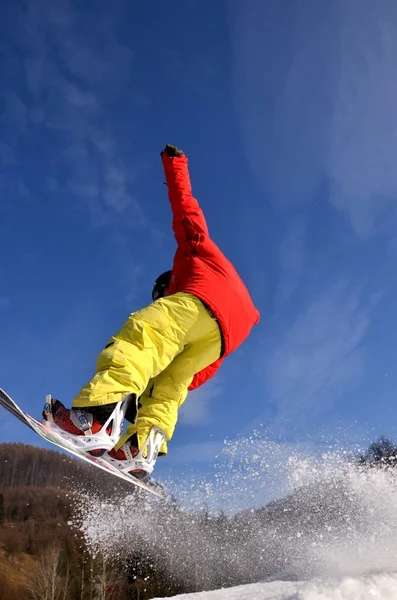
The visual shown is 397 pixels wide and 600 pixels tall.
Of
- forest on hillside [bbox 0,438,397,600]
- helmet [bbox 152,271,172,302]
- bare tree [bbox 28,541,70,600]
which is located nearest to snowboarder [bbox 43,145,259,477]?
helmet [bbox 152,271,172,302]

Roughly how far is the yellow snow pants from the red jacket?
143 millimetres

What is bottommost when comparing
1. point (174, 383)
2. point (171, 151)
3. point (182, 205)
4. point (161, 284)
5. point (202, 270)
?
point (174, 383)

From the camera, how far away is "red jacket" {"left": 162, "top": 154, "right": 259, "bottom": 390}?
4133mm

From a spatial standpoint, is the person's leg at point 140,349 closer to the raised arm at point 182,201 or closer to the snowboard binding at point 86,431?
the snowboard binding at point 86,431

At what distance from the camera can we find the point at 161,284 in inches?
190

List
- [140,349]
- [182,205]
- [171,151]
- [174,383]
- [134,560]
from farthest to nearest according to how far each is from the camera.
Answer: [134,560], [171,151], [182,205], [174,383], [140,349]

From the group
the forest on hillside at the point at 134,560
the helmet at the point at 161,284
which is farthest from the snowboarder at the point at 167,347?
the forest on hillside at the point at 134,560

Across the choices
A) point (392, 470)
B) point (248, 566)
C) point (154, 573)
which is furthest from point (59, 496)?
point (392, 470)

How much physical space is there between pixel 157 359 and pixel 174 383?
0.83 metres

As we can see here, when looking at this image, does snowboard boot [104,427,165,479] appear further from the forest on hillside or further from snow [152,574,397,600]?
the forest on hillside

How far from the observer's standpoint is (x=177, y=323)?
3787 millimetres

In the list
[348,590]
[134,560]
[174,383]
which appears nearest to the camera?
[348,590]

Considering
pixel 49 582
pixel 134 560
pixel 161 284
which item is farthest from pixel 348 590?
pixel 134 560

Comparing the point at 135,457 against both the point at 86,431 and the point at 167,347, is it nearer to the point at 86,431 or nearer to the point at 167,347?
the point at 86,431
